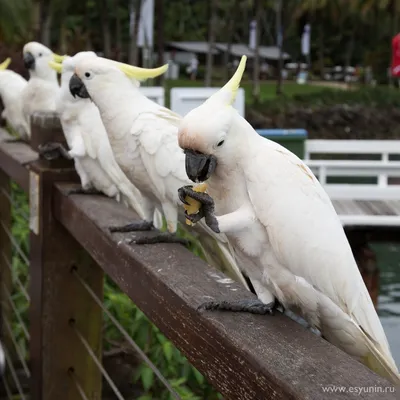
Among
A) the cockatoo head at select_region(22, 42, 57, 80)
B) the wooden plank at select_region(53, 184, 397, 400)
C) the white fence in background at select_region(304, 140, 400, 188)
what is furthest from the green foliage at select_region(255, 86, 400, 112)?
the wooden plank at select_region(53, 184, 397, 400)

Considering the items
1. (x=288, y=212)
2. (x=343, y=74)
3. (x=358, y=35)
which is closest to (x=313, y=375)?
(x=288, y=212)

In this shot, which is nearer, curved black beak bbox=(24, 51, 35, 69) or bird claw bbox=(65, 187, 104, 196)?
bird claw bbox=(65, 187, 104, 196)

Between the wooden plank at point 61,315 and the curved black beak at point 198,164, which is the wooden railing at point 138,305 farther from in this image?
the curved black beak at point 198,164

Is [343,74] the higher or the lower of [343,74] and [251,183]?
the lower

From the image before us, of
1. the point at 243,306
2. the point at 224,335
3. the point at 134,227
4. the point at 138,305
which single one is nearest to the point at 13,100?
the point at 134,227

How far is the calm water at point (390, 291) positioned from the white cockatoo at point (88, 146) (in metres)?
1.90

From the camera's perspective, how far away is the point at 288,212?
1104 mm

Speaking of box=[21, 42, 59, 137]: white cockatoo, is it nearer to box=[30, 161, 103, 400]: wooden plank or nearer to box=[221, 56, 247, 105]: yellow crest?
box=[30, 161, 103, 400]: wooden plank

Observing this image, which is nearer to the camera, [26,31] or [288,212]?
[288,212]

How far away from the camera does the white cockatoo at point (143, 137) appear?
1.78 metres

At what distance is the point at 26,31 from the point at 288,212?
13631 millimetres

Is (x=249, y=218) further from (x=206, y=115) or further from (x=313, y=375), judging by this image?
(x=313, y=375)

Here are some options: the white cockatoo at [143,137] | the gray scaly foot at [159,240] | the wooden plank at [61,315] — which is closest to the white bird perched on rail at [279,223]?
the gray scaly foot at [159,240]

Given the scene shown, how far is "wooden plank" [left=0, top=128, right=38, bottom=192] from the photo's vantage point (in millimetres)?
2227
